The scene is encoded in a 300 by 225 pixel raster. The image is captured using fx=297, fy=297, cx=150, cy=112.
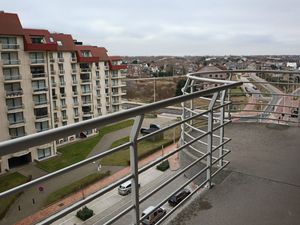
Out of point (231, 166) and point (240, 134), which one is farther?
point (240, 134)

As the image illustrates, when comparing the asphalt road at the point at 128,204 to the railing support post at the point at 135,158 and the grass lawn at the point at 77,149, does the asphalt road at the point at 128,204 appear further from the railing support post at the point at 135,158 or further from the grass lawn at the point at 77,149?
the grass lawn at the point at 77,149

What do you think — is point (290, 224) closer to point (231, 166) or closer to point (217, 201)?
point (217, 201)

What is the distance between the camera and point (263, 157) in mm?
3420

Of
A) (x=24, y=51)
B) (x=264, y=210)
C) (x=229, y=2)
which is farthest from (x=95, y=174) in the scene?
(x=264, y=210)

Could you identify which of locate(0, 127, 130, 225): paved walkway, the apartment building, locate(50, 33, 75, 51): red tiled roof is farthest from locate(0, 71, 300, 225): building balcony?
locate(50, 33, 75, 51): red tiled roof

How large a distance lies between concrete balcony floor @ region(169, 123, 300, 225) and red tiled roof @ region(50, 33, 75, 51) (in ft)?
60.7

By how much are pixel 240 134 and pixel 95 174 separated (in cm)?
851

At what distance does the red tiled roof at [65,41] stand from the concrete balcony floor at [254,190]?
18.5 metres

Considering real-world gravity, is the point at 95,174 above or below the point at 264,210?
below

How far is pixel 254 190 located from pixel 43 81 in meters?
17.8

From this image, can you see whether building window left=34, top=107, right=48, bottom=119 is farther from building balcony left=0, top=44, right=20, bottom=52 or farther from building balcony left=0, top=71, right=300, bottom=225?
building balcony left=0, top=71, right=300, bottom=225

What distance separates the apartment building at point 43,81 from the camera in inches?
643

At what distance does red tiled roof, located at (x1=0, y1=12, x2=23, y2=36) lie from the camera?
15570mm

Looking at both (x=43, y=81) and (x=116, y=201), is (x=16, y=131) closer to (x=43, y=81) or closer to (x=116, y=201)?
(x=43, y=81)
